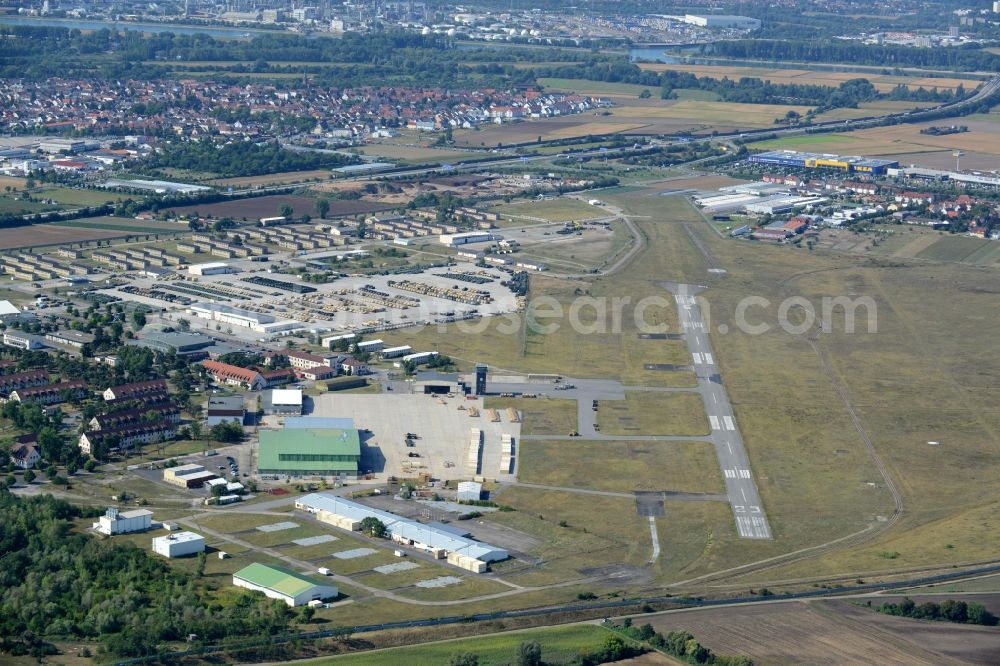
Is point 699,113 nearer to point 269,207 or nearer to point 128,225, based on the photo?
point 269,207

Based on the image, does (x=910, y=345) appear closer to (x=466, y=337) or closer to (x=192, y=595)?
(x=466, y=337)

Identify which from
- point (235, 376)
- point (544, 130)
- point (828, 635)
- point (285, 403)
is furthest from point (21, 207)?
point (828, 635)

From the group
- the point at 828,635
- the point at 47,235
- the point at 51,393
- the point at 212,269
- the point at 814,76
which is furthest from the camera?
the point at 814,76

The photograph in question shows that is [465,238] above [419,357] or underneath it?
above

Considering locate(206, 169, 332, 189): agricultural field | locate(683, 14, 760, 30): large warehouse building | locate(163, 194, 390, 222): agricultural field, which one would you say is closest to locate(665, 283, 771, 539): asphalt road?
locate(163, 194, 390, 222): agricultural field

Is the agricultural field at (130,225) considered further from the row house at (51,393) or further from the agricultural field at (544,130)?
the agricultural field at (544,130)

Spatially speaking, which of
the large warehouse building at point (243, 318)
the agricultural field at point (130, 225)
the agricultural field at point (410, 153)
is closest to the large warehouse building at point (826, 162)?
the agricultural field at point (410, 153)

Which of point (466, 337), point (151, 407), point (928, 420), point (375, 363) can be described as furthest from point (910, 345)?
point (151, 407)
